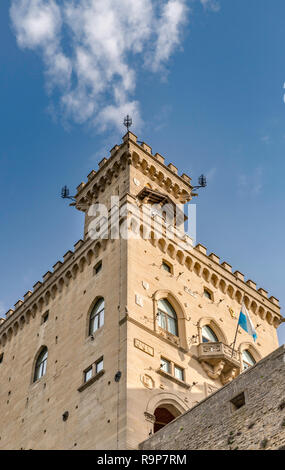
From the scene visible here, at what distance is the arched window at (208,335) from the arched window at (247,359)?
1854mm

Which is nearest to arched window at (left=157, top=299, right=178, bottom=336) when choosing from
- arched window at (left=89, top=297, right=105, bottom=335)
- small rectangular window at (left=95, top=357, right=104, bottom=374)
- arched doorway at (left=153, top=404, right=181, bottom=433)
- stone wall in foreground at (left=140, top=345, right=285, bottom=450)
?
arched window at (left=89, top=297, right=105, bottom=335)

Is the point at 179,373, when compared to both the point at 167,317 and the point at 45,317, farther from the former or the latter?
the point at 45,317

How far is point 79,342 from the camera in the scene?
102 ft

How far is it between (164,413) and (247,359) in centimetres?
693

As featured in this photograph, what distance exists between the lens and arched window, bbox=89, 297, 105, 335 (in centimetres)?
3053

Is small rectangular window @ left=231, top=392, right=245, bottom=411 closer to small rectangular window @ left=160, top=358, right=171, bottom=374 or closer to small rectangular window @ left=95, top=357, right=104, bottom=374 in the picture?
small rectangular window @ left=160, top=358, right=171, bottom=374

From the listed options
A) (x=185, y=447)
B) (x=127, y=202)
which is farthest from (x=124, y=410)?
(x=127, y=202)

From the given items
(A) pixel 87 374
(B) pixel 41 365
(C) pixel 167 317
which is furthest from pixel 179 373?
(B) pixel 41 365

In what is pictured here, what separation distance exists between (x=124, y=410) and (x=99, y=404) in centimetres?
189

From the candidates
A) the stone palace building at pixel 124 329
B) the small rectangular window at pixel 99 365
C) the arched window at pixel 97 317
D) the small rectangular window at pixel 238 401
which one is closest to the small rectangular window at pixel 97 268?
the stone palace building at pixel 124 329

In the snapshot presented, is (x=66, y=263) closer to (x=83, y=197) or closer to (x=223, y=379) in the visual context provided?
(x=83, y=197)

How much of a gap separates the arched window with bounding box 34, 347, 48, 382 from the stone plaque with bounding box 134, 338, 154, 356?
660 cm

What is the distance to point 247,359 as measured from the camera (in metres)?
34.6
